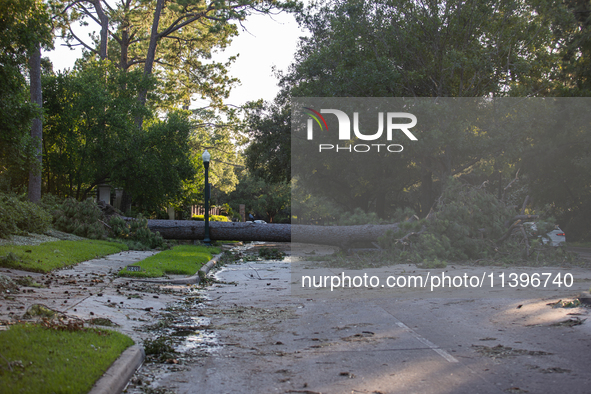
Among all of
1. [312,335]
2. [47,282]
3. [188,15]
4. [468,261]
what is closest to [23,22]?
[47,282]

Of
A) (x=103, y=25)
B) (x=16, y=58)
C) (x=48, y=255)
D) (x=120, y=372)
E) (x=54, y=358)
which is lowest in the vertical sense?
(x=120, y=372)

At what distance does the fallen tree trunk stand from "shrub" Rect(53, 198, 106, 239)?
2416mm

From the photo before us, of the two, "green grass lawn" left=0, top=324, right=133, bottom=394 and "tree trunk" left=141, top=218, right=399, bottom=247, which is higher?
"tree trunk" left=141, top=218, right=399, bottom=247

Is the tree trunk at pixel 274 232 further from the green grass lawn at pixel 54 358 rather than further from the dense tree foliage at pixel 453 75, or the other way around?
the green grass lawn at pixel 54 358

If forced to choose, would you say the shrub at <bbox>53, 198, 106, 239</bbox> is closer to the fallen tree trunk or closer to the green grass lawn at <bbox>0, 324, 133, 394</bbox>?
the fallen tree trunk

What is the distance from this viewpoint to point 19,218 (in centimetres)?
1623

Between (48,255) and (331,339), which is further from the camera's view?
(48,255)

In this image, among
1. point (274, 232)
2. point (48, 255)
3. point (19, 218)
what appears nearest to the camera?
point (48, 255)

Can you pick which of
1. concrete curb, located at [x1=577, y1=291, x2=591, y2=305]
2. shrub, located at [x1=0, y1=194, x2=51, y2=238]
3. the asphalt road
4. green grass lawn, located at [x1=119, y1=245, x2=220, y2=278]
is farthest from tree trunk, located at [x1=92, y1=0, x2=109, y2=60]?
concrete curb, located at [x1=577, y1=291, x2=591, y2=305]

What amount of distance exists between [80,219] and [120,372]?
18348 millimetres

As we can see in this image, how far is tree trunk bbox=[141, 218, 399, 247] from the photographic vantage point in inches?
776

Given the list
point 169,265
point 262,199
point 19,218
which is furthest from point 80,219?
point 262,199

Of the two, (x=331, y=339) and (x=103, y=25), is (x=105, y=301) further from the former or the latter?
(x=103, y=25)

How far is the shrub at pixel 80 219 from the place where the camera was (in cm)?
2100
